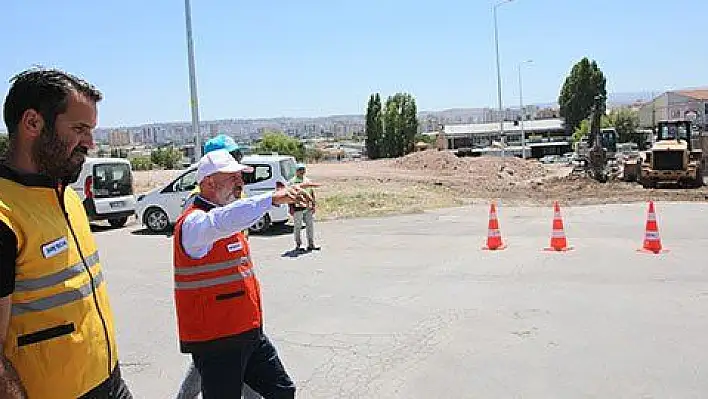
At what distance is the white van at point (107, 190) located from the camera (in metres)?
18.6

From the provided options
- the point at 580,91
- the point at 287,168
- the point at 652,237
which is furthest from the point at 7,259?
the point at 580,91

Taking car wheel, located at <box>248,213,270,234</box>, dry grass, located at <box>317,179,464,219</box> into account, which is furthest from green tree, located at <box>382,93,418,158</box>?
car wheel, located at <box>248,213,270,234</box>

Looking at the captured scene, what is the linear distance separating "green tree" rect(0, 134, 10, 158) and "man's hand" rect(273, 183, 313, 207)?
44.5 inches

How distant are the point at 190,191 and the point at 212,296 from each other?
45.6 ft

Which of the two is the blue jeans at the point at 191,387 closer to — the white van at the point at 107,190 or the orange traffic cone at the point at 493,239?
the orange traffic cone at the point at 493,239

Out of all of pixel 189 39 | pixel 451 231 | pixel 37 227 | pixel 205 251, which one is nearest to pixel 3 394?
pixel 37 227

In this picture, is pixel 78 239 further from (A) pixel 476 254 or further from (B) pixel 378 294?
(A) pixel 476 254

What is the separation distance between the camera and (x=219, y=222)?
10.9 feet

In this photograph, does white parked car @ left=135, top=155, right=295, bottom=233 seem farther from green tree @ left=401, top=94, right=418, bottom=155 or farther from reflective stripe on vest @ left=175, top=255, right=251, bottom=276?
green tree @ left=401, top=94, right=418, bottom=155

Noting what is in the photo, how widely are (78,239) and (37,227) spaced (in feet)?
0.86

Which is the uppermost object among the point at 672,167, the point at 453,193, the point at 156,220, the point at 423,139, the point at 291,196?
the point at 423,139

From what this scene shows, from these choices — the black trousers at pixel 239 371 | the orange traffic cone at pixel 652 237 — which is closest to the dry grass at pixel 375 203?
A: the orange traffic cone at pixel 652 237

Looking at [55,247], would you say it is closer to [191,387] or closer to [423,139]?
[191,387]

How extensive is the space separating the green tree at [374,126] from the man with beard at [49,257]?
8916 cm
